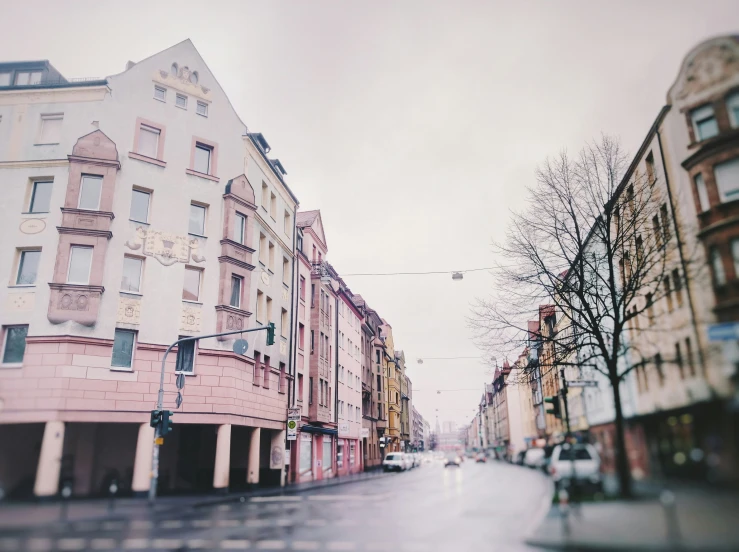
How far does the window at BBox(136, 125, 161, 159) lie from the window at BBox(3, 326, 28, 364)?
9.47 m

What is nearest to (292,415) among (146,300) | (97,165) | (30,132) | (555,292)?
(146,300)

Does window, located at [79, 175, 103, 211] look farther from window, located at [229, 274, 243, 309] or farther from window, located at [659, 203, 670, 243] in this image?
window, located at [659, 203, 670, 243]

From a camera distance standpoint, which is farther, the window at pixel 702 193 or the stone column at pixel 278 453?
the stone column at pixel 278 453

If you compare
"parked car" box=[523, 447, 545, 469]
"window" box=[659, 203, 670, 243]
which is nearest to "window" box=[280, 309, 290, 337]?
"parked car" box=[523, 447, 545, 469]

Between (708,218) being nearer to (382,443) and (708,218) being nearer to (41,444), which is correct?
(41,444)

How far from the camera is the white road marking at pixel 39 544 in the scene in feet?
33.7

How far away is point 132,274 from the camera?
24391 millimetres

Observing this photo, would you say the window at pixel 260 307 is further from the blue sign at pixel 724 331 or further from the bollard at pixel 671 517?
the blue sign at pixel 724 331

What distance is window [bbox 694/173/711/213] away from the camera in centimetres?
718

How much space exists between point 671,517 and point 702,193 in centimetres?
418

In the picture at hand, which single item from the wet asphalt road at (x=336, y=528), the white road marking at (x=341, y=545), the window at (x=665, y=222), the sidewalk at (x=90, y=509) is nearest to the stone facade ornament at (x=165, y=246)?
the sidewalk at (x=90, y=509)

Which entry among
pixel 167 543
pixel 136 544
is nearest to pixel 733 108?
pixel 167 543

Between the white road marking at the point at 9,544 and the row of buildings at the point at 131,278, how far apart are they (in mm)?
6663

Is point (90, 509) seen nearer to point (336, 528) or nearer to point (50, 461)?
point (50, 461)
